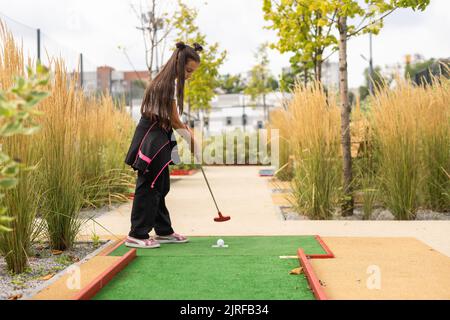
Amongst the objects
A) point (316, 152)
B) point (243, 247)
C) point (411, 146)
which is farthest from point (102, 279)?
point (411, 146)

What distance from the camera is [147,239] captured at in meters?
4.45

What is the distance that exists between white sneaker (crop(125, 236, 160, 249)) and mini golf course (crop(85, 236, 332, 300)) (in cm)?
5

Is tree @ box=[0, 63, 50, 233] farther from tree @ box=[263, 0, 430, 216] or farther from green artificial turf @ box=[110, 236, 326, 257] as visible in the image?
tree @ box=[263, 0, 430, 216]

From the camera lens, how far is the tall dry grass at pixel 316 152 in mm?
5801

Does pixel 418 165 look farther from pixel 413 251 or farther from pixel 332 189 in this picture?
pixel 413 251

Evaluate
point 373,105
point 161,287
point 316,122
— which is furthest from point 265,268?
point 373,105

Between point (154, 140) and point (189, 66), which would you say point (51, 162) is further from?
point (189, 66)

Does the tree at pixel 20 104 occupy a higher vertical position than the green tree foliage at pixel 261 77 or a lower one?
lower

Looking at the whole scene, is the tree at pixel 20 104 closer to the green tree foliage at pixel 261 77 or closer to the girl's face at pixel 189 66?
the girl's face at pixel 189 66

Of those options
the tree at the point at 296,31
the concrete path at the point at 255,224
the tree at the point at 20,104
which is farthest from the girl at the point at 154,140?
the tree at the point at 296,31

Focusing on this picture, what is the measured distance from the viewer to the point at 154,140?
4.38m

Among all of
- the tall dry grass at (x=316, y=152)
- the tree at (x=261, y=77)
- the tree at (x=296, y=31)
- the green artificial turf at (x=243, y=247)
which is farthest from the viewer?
the tree at (x=261, y=77)

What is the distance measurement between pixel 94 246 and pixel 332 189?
2.73 m

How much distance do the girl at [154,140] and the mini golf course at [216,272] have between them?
9.9 inches
